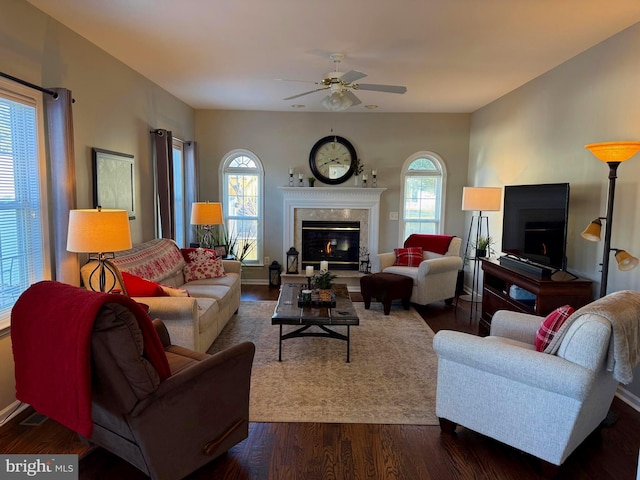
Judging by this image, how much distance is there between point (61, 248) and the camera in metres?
3.02

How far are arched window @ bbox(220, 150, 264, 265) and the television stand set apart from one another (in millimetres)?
3599

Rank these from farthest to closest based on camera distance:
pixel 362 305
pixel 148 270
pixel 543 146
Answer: pixel 362 305 < pixel 543 146 < pixel 148 270

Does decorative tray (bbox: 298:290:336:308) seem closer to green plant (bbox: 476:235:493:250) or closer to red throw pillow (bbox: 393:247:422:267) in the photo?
red throw pillow (bbox: 393:247:422:267)

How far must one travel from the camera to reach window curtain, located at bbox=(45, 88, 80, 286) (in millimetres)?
2939

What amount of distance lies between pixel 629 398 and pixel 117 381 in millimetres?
3475

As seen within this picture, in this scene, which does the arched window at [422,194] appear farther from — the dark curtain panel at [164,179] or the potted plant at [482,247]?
the dark curtain panel at [164,179]

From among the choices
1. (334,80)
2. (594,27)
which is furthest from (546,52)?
(334,80)

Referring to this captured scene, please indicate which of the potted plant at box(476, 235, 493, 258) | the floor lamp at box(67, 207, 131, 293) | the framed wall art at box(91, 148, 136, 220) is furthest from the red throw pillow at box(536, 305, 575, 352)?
the framed wall art at box(91, 148, 136, 220)

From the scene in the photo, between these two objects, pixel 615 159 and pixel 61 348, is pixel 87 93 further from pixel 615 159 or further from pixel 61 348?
pixel 615 159

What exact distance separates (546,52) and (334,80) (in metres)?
1.93

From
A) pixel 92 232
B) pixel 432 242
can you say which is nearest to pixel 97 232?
pixel 92 232

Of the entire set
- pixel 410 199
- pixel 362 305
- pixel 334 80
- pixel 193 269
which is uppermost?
pixel 334 80

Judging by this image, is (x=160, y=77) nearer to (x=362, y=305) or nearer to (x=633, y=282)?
(x=362, y=305)

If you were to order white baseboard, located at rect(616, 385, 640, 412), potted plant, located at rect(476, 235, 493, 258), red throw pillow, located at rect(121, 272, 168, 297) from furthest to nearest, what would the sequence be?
potted plant, located at rect(476, 235, 493, 258), red throw pillow, located at rect(121, 272, 168, 297), white baseboard, located at rect(616, 385, 640, 412)
